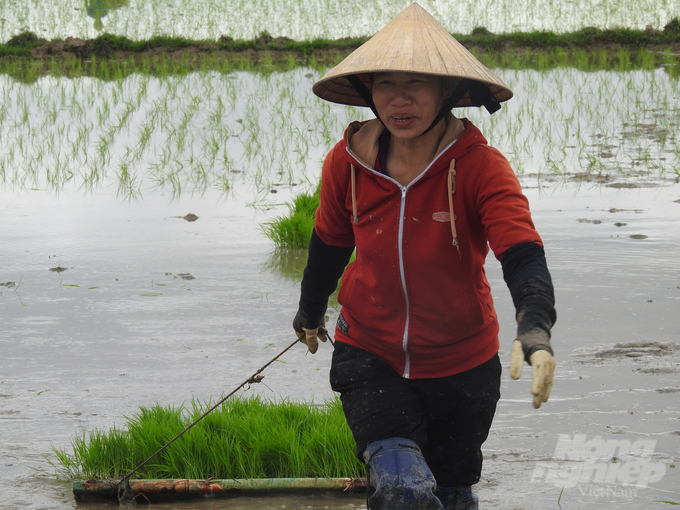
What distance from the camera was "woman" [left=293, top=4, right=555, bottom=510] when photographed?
189cm

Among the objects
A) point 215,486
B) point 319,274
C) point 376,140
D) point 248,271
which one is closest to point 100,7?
point 248,271

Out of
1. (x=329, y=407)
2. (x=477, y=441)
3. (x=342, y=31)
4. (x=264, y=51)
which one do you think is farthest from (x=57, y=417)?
(x=342, y=31)

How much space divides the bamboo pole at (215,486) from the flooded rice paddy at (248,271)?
0.13 ft

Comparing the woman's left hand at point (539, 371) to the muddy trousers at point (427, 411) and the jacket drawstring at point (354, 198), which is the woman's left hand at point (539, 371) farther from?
the jacket drawstring at point (354, 198)

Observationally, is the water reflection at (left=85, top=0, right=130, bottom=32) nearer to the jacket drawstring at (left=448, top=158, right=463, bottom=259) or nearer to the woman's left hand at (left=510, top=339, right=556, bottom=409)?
the jacket drawstring at (left=448, top=158, right=463, bottom=259)

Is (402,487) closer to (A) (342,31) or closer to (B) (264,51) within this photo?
(B) (264,51)

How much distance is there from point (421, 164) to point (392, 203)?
11cm

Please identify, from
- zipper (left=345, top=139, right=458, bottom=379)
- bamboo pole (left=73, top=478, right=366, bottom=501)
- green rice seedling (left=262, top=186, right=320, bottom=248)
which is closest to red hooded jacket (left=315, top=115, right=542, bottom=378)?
zipper (left=345, top=139, right=458, bottom=379)

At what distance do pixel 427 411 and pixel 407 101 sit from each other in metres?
0.70

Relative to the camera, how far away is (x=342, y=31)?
14.2 metres

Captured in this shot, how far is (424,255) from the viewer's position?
6.32ft

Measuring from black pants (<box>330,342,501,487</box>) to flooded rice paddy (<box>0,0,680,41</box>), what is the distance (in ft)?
40.6

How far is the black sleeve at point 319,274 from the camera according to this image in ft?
7.38

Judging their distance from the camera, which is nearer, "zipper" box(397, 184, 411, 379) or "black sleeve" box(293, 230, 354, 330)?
"zipper" box(397, 184, 411, 379)
